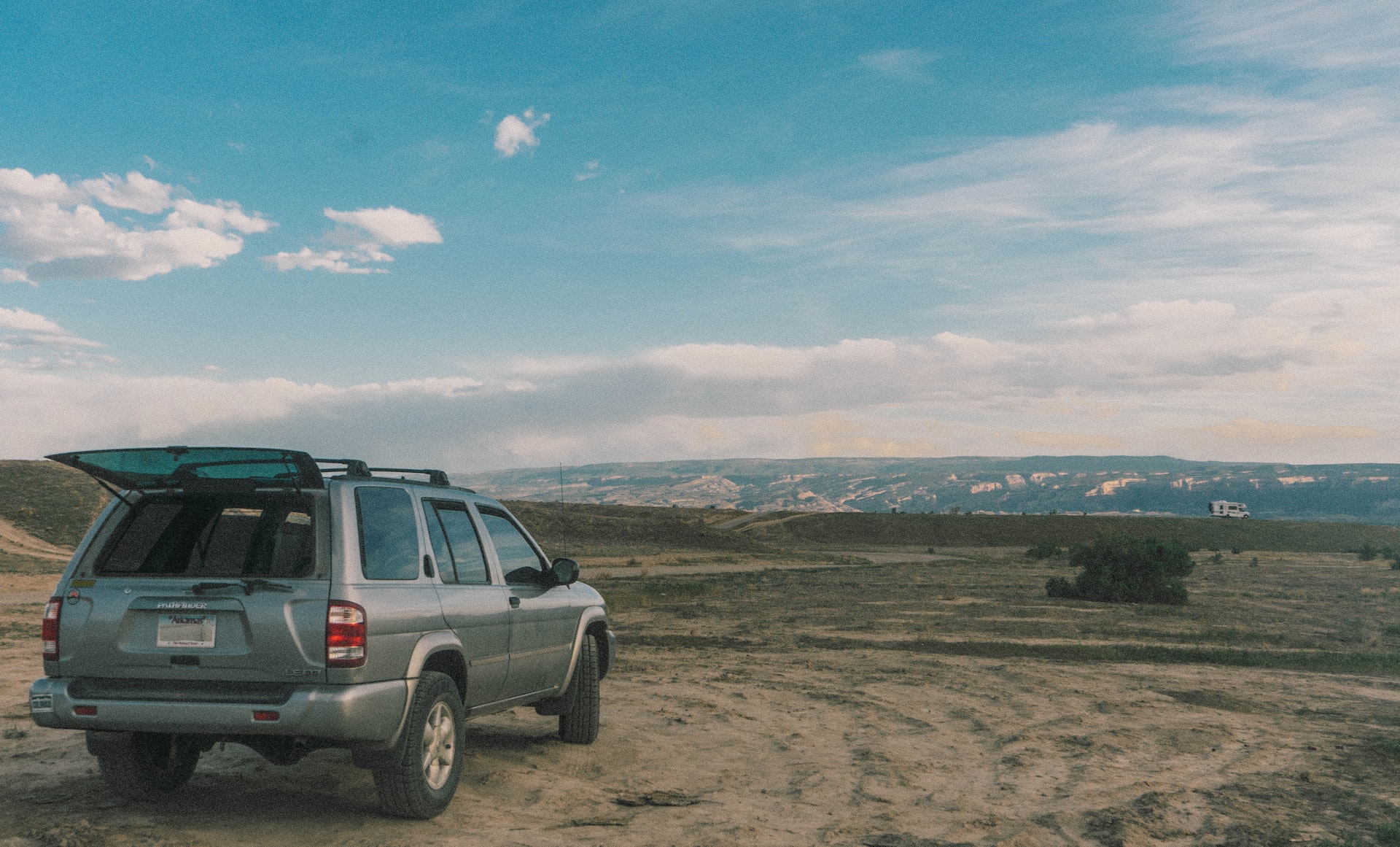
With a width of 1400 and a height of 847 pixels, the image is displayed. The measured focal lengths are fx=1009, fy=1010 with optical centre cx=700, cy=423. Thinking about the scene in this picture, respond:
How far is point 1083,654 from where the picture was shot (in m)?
16.1

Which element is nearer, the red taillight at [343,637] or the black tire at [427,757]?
the red taillight at [343,637]

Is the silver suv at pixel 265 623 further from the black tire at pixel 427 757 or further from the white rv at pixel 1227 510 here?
the white rv at pixel 1227 510

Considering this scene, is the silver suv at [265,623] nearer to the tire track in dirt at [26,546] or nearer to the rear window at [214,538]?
the rear window at [214,538]

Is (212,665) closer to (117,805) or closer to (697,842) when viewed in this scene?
(117,805)

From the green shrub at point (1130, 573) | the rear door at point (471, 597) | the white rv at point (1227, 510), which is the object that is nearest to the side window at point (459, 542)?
the rear door at point (471, 597)

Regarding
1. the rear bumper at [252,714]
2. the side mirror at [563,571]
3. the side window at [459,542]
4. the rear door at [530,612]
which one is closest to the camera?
the rear bumper at [252,714]

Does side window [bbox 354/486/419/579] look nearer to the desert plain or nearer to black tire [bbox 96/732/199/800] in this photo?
the desert plain

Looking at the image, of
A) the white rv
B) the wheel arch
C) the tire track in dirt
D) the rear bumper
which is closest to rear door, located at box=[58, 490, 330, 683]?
the rear bumper

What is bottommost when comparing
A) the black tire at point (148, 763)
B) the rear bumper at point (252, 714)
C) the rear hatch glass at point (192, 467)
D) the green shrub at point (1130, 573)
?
the green shrub at point (1130, 573)

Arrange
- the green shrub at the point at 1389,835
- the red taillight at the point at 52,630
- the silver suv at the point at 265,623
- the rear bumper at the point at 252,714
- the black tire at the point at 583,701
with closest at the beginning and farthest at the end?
the rear bumper at the point at 252,714
the silver suv at the point at 265,623
the red taillight at the point at 52,630
the green shrub at the point at 1389,835
the black tire at the point at 583,701

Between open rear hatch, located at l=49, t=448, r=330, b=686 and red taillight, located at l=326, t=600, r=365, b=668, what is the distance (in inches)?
1.9

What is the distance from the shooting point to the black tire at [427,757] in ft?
19.5

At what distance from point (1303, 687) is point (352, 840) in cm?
1196

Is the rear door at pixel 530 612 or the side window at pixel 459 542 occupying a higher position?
the side window at pixel 459 542
